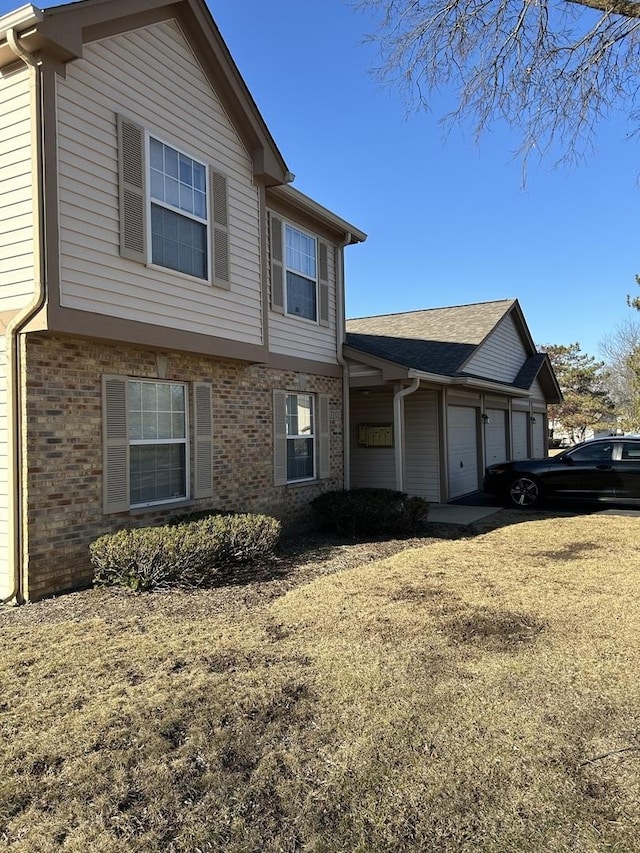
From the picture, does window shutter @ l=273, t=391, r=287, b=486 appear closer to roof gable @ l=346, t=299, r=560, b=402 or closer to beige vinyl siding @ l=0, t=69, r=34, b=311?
roof gable @ l=346, t=299, r=560, b=402

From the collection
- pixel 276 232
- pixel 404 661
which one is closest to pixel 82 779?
pixel 404 661

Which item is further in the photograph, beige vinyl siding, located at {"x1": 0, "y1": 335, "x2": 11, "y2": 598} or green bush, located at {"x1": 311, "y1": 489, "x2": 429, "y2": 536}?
green bush, located at {"x1": 311, "y1": 489, "x2": 429, "y2": 536}

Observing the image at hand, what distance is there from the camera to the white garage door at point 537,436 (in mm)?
21797

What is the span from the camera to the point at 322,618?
544 cm

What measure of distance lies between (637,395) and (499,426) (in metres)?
9.50

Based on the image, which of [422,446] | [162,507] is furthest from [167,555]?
[422,446]

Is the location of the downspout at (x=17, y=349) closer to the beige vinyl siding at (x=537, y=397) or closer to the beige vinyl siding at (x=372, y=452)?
the beige vinyl siding at (x=372, y=452)

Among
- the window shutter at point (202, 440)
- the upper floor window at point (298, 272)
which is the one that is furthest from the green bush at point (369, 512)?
the upper floor window at point (298, 272)

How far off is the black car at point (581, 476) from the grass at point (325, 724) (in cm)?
717

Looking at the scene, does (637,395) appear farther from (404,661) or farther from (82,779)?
(82,779)

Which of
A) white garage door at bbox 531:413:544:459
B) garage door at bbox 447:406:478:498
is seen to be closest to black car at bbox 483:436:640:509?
garage door at bbox 447:406:478:498

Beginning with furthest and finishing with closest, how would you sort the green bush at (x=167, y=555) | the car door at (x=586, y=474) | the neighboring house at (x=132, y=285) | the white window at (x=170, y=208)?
the car door at (x=586, y=474)
the white window at (x=170, y=208)
the green bush at (x=167, y=555)
the neighboring house at (x=132, y=285)

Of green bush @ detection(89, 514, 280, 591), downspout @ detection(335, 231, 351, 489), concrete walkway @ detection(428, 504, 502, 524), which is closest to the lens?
green bush @ detection(89, 514, 280, 591)

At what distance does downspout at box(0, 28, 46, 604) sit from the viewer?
5793 millimetres
